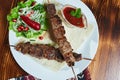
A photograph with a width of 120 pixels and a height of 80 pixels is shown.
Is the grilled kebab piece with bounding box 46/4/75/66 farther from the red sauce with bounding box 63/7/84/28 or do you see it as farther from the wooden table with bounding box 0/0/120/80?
the wooden table with bounding box 0/0/120/80

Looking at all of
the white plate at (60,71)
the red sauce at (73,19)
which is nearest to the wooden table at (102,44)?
the white plate at (60,71)

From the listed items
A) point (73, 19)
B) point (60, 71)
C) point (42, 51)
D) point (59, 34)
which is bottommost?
point (60, 71)

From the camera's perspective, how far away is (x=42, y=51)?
1.95 metres

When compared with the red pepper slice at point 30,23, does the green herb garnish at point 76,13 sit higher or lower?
higher

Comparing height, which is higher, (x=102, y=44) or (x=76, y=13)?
(x=76, y=13)

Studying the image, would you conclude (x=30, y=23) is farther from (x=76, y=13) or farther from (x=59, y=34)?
(x=76, y=13)

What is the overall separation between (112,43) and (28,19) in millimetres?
671

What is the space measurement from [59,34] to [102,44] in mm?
372

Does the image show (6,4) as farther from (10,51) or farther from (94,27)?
(94,27)

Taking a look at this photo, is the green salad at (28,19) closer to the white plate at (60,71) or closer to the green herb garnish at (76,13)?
the white plate at (60,71)

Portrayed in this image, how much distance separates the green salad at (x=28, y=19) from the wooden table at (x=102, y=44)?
0.07 metres

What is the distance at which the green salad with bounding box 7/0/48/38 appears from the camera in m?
1.97

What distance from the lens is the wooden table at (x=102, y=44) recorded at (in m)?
1.93

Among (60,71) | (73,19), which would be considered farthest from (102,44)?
(60,71)
